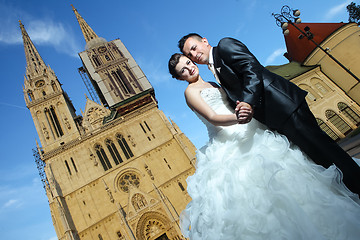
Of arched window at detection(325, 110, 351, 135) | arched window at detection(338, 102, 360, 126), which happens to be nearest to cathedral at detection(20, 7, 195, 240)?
arched window at detection(325, 110, 351, 135)

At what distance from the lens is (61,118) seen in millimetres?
27891

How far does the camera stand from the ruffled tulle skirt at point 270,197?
6.58 ft

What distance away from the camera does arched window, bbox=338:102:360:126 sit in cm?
2347

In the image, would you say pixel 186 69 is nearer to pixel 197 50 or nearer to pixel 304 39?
pixel 197 50

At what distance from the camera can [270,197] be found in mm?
2199

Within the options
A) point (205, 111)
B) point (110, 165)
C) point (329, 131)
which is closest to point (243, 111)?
A: point (205, 111)

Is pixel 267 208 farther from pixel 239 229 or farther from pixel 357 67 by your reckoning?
pixel 357 67

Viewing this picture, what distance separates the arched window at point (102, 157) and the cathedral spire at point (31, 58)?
1651 centimetres

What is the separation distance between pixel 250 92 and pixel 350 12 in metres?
41.0

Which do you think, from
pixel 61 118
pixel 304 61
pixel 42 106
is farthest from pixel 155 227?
pixel 304 61

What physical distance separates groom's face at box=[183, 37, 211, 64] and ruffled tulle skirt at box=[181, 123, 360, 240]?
1127 millimetres

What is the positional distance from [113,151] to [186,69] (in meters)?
23.2

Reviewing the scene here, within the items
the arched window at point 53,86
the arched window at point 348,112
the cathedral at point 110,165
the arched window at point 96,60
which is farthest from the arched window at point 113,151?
the arched window at point 348,112

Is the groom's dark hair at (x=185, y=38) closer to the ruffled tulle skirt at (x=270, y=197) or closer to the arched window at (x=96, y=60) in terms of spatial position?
the ruffled tulle skirt at (x=270, y=197)
